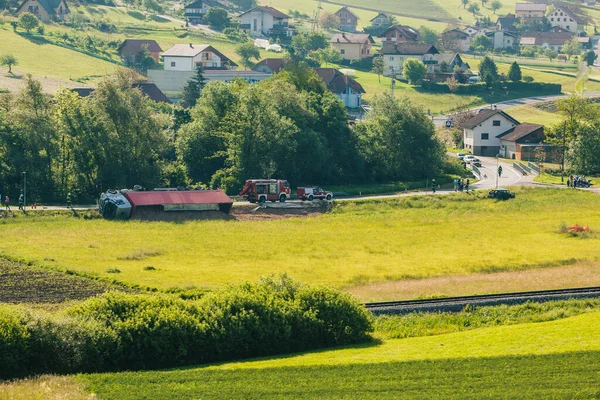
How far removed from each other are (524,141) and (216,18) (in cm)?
7948

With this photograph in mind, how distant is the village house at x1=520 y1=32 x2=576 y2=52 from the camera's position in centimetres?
19300

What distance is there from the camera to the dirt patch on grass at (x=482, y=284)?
48812 mm

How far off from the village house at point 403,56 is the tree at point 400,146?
59.7 metres

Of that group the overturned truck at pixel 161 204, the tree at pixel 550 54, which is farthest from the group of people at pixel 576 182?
the tree at pixel 550 54

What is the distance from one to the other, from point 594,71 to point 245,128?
10035cm

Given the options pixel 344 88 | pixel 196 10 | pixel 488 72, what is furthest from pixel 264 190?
pixel 196 10

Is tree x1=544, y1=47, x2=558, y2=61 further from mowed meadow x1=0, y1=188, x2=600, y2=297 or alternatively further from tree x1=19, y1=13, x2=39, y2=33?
mowed meadow x1=0, y1=188, x2=600, y2=297

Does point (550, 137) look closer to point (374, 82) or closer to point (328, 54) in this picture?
point (374, 82)

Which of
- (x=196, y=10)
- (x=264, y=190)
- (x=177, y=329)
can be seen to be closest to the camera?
(x=177, y=329)

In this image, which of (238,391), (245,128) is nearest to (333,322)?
(238,391)

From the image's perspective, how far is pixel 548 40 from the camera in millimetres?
194500

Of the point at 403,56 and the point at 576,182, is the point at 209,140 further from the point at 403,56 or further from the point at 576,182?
the point at 403,56

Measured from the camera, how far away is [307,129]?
87062 millimetres

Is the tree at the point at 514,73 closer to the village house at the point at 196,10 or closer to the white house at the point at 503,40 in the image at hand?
the white house at the point at 503,40
